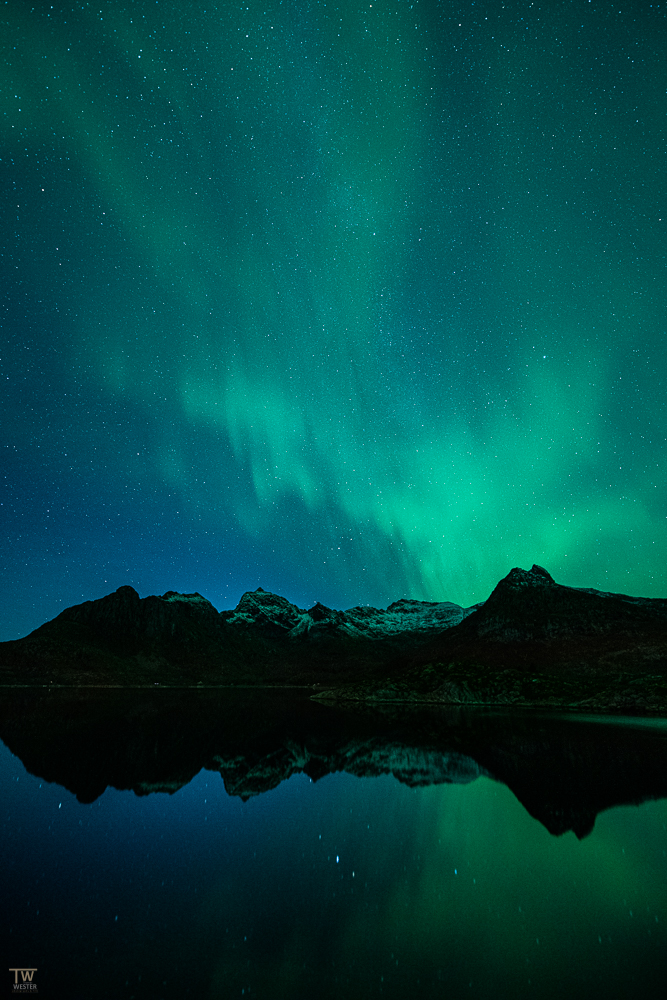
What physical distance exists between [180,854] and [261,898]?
5543 mm

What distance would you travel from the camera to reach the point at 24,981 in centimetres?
982

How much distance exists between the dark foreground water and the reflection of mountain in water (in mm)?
372

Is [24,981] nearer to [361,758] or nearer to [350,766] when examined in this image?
[350,766]

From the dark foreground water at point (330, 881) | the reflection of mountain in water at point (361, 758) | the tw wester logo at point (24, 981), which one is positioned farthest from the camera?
the reflection of mountain in water at point (361, 758)

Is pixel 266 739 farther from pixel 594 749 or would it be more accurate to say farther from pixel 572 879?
pixel 572 879

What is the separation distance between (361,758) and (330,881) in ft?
85.0

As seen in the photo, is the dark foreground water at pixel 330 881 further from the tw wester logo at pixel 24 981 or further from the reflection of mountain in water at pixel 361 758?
the reflection of mountain in water at pixel 361 758

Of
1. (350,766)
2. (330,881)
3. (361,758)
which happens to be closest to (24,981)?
(330,881)

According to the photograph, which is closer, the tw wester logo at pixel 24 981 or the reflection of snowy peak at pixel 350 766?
the tw wester logo at pixel 24 981

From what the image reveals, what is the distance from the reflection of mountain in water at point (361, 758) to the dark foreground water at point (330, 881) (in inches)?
14.6

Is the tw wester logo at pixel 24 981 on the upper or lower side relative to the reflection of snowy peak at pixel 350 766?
upper

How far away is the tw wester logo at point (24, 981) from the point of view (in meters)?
9.54

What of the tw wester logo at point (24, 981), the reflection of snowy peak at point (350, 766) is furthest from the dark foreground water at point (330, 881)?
the reflection of snowy peak at point (350, 766)

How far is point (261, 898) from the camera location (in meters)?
14.3
